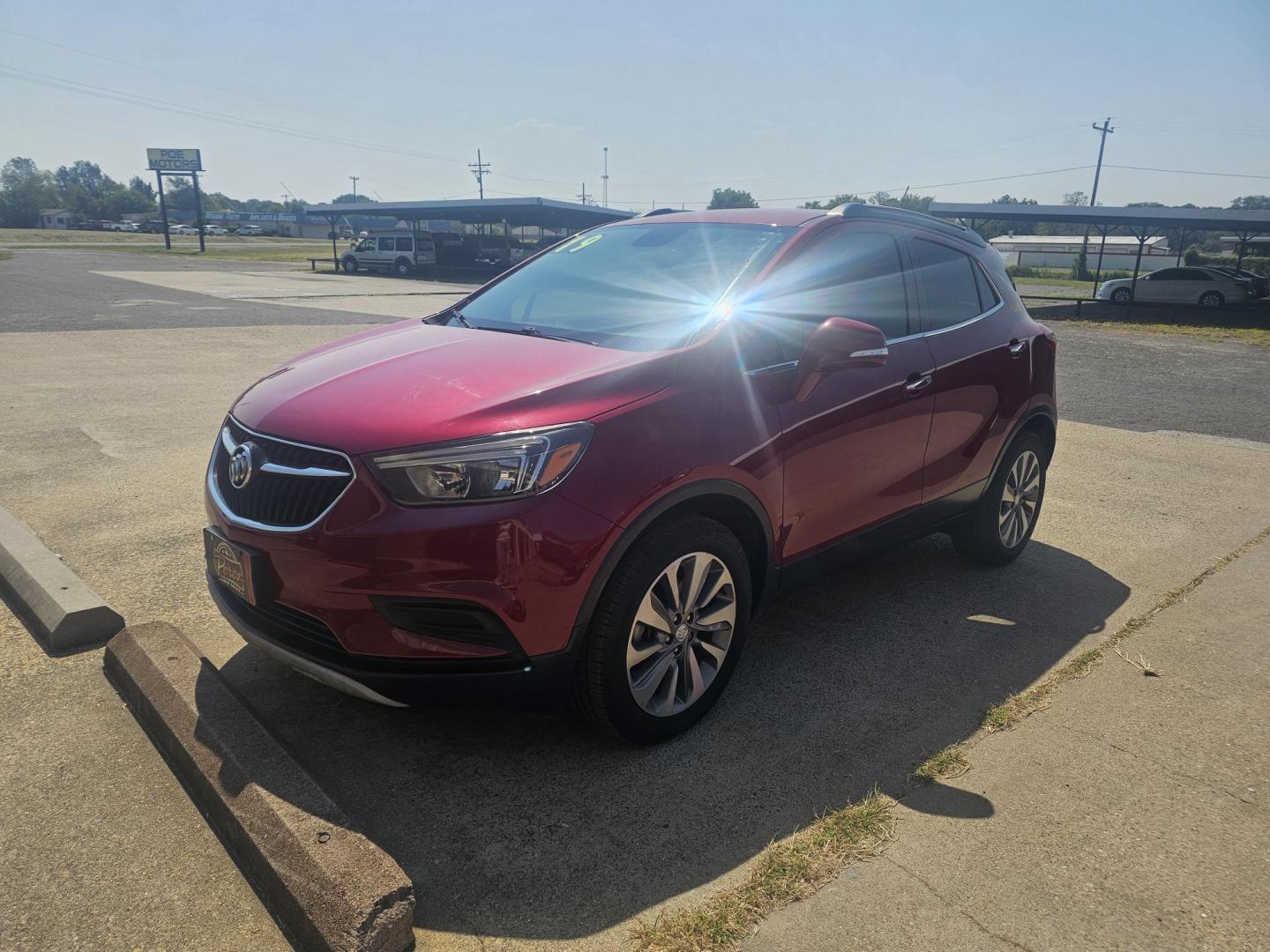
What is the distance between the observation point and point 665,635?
2.89 m

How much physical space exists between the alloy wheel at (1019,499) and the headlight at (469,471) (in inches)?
121

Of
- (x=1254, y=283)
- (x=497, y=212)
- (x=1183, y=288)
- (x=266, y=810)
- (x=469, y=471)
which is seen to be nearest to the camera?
(x=266, y=810)

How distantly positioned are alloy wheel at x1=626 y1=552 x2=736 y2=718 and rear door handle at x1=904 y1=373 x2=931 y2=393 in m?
1.34

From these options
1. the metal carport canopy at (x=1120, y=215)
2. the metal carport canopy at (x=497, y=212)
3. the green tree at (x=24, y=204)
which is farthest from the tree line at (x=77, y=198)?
the metal carport canopy at (x=1120, y=215)

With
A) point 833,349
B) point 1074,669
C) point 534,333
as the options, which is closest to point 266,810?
point 534,333

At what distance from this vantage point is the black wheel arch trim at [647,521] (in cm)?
261

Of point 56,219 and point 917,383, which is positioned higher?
point 56,219

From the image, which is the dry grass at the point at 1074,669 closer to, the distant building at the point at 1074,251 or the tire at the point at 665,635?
the tire at the point at 665,635

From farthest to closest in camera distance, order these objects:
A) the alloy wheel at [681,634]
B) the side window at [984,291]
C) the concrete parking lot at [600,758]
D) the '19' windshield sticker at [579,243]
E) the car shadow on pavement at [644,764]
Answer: the side window at [984,291], the '19' windshield sticker at [579,243], the alloy wheel at [681,634], the car shadow on pavement at [644,764], the concrete parking lot at [600,758]

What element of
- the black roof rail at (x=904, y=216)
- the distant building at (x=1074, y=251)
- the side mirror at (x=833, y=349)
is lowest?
the side mirror at (x=833, y=349)

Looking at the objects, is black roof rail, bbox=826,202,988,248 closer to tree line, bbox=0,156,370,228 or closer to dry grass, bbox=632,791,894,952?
dry grass, bbox=632,791,894,952

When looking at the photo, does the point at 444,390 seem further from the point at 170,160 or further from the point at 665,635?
the point at 170,160

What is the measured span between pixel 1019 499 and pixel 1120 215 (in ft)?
99.5

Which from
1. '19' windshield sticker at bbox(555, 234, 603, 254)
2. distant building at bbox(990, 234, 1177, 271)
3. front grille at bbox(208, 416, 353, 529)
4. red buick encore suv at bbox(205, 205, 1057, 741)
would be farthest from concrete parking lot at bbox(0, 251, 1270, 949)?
distant building at bbox(990, 234, 1177, 271)
